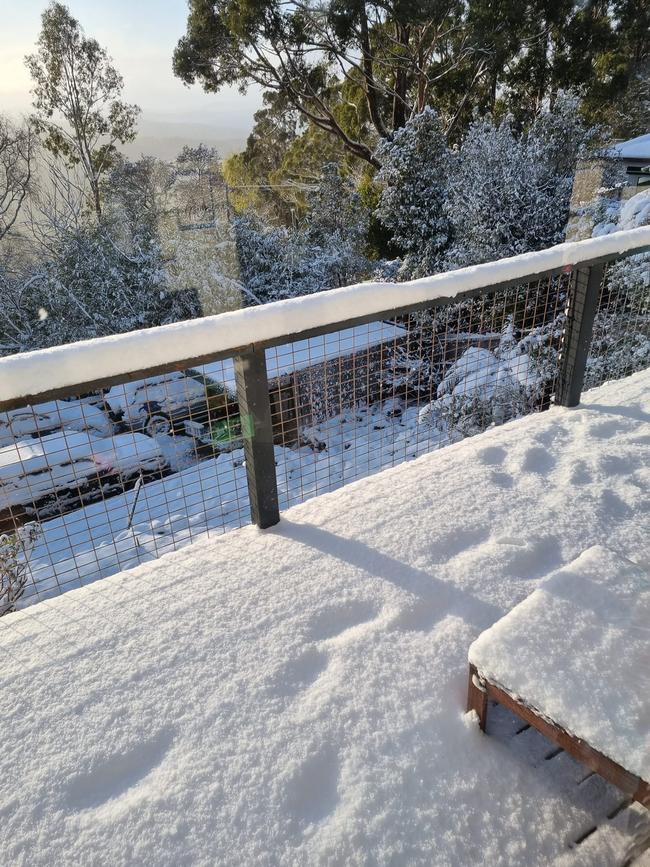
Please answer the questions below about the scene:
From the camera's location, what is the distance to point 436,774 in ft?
4.19

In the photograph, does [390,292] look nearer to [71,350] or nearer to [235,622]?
[71,350]

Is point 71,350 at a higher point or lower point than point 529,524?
higher

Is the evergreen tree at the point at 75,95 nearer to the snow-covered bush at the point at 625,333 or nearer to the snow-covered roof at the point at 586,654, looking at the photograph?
the snow-covered bush at the point at 625,333

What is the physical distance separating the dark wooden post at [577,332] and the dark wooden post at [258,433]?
1.64 metres

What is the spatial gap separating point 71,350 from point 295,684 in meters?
1.05

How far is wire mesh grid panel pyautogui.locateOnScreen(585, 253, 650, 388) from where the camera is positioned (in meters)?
4.58

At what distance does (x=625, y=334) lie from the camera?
4914mm

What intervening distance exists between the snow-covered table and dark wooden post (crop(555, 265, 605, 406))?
1493 millimetres

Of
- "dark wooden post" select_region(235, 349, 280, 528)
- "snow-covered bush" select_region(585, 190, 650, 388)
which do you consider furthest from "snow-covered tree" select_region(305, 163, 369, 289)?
"dark wooden post" select_region(235, 349, 280, 528)

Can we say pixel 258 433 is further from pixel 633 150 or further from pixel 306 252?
pixel 633 150

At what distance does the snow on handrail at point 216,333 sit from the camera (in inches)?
60.4

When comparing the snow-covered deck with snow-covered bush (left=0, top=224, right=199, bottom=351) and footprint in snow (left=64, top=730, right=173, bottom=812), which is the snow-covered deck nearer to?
footprint in snow (left=64, top=730, right=173, bottom=812)

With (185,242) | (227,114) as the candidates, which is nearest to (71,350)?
(185,242)

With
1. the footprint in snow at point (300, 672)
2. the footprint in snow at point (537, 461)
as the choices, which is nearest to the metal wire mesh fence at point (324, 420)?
the footprint in snow at point (537, 461)
